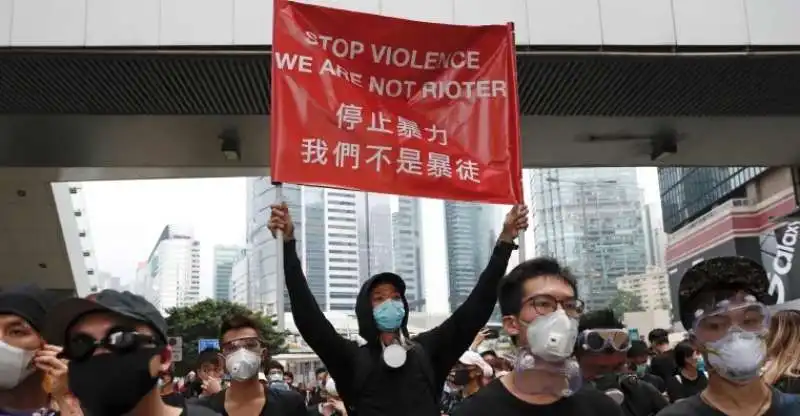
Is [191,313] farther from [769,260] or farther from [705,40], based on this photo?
[705,40]

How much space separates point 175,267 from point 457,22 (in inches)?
3964

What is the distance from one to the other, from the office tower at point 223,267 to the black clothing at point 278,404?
102m

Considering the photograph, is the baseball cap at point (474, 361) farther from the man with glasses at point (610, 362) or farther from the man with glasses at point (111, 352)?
the man with glasses at point (111, 352)

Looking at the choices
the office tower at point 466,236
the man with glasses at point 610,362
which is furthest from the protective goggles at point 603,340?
the office tower at point 466,236

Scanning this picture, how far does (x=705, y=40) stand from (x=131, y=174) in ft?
26.8

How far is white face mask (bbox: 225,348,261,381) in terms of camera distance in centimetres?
397

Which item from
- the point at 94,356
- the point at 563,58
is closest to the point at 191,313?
the point at 563,58

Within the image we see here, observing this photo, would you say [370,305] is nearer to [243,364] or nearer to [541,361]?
[243,364]

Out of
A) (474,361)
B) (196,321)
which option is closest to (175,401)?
(474,361)

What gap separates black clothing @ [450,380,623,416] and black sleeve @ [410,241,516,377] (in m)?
1.24

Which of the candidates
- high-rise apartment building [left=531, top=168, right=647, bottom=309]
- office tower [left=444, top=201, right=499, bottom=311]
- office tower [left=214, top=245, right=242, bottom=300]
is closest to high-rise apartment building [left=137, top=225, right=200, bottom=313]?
office tower [left=214, top=245, right=242, bottom=300]

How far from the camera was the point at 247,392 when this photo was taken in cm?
400

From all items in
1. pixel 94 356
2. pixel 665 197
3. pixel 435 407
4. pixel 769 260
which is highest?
pixel 665 197

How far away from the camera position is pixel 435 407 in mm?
3428
